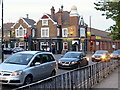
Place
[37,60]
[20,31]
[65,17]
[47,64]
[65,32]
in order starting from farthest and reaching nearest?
[65,17], [20,31], [65,32], [47,64], [37,60]

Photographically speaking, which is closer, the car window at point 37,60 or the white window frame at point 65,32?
the car window at point 37,60

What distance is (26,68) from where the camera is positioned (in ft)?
29.6

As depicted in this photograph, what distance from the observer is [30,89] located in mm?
4328

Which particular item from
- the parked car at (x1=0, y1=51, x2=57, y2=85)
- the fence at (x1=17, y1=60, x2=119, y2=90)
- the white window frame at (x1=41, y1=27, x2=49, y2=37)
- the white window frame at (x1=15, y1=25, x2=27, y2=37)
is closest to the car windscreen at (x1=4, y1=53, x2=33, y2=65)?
the parked car at (x1=0, y1=51, x2=57, y2=85)

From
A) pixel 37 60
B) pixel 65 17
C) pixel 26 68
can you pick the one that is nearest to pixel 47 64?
pixel 37 60

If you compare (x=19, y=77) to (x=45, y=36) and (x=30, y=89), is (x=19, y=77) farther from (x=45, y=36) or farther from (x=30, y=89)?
(x=45, y=36)

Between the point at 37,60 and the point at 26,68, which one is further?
the point at 37,60

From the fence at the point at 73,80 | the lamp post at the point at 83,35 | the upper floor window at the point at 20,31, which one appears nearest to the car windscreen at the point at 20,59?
the fence at the point at 73,80

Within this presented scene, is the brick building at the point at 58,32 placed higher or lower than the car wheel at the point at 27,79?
higher

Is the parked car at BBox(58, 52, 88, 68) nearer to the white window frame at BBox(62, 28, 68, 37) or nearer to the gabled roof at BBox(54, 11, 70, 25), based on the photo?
the white window frame at BBox(62, 28, 68, 37)

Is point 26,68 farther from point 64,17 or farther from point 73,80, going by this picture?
point 64,17

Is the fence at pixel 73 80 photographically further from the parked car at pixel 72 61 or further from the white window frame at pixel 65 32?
the white window frame at pixel 65 32

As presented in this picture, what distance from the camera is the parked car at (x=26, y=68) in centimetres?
857

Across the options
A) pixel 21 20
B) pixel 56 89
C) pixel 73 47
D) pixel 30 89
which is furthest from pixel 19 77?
pixel 21 20
